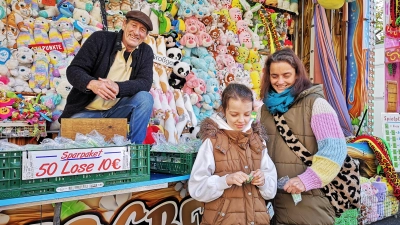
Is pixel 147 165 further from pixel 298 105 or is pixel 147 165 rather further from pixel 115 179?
pixel 298 105

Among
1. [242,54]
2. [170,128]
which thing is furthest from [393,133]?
[170,128]

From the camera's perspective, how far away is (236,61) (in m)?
4.69

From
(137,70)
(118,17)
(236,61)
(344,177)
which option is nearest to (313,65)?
(236,61)

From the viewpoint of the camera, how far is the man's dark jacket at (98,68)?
230cm

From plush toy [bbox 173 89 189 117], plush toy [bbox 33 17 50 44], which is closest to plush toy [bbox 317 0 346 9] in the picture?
plush toy [bbox 173 89 189 117]

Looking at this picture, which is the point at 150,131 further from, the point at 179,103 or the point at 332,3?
the point at 332,3

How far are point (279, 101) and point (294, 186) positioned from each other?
42cm

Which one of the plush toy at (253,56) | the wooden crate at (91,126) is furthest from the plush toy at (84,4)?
the plush toy at (253,56)

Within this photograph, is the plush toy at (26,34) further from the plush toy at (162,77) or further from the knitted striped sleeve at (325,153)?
the knitted striped sleeve at (325,153)

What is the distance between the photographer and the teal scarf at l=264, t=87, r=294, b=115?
5.86 ft

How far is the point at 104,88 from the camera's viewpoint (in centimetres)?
214

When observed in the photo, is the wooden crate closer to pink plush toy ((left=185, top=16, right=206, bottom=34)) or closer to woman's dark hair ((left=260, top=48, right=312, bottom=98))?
woman's dark hair ((left=260, top=48, right=312, bottom=98))

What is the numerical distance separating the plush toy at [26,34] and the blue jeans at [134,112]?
1.19 metres

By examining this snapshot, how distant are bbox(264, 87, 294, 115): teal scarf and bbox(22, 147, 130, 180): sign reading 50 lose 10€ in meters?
0.77
